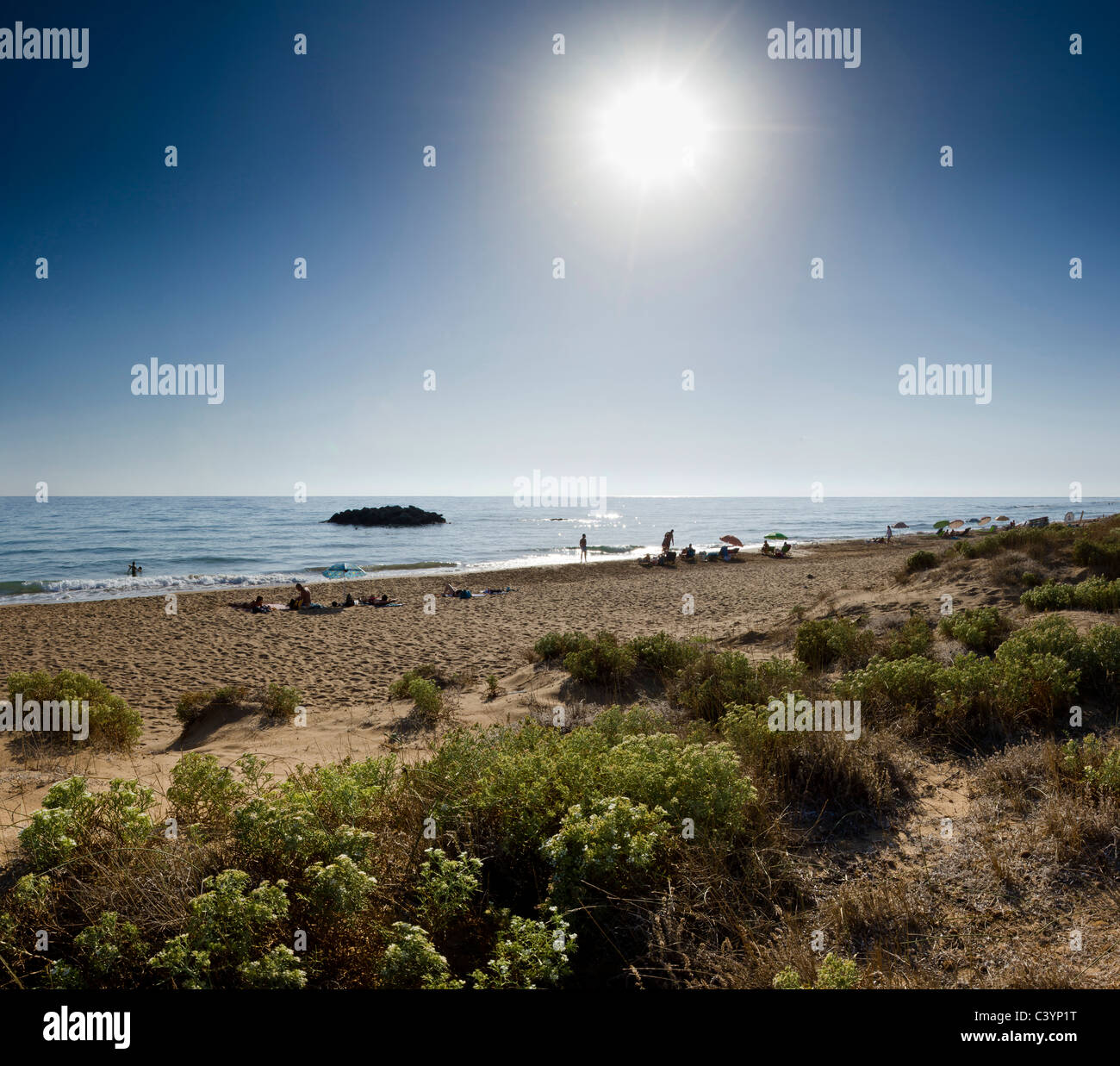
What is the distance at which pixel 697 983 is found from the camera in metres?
2.51

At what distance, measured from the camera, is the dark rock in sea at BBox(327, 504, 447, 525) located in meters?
71.1

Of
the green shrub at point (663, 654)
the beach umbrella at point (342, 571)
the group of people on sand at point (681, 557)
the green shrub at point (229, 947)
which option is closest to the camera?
the green shrub at point (229, 947)

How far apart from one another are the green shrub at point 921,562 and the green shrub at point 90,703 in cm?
1626

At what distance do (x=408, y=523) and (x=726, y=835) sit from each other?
232 ft

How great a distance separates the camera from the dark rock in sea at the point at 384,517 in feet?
233

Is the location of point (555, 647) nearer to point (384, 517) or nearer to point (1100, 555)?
point (1100, 555)

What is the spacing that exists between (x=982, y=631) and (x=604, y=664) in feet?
17.6

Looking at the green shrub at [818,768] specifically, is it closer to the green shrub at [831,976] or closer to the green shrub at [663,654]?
the green shrub at [831,976]

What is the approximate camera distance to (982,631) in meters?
7.66

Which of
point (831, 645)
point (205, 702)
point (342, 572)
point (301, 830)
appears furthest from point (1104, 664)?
point (342, 572)

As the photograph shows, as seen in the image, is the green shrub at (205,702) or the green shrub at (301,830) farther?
the green shrub at (205,702)

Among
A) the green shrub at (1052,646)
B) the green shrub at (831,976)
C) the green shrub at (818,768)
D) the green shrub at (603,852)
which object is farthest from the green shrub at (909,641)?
the green shrub at (831,976)
